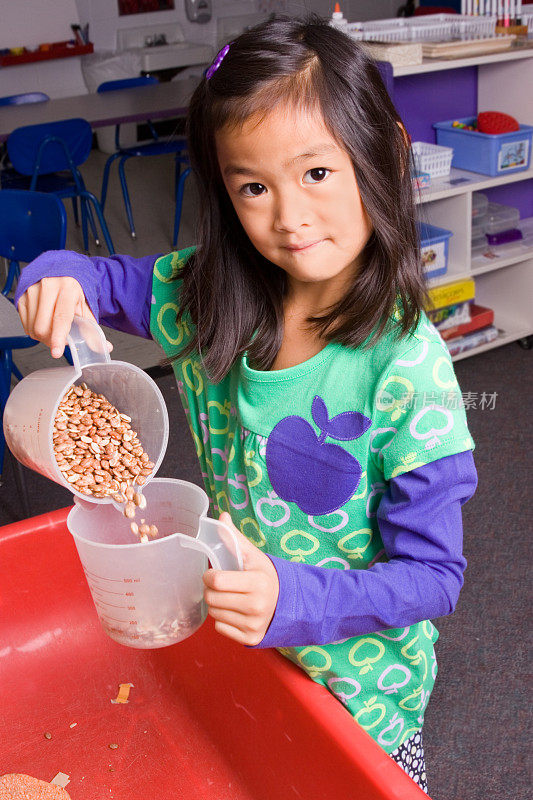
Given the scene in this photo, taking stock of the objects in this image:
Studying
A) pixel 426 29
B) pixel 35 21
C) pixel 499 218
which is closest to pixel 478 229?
pixel 499 218

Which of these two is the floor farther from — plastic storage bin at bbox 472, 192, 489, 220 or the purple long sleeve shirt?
the purple long sleeve shirt

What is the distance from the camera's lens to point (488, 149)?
261 cm

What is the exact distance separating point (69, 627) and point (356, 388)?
511 millimetres

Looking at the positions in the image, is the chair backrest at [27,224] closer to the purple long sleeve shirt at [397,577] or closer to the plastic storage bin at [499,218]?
the plastic storage bin at [499,218]

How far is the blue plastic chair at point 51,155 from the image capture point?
3.54 metres

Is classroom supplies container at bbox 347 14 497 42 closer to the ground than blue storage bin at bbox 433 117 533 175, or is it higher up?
higher up

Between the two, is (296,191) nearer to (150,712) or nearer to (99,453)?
(99,453)

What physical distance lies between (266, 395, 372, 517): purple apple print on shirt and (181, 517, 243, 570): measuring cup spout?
8.1 inches

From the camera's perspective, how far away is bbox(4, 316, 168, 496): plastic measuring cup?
0.77 m

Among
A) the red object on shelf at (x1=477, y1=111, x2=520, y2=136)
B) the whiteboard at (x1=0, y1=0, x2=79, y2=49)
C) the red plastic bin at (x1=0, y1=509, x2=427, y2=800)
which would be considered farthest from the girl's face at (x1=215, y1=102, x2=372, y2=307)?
the whiteboard at (x1=0, y1=0, x2=79, y2=49)

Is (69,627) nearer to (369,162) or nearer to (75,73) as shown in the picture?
(369,162)

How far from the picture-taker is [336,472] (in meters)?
0.81

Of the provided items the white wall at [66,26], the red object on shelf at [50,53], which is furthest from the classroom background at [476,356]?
the white wall at [66,26]

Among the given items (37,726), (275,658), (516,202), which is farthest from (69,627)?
(516,202)
